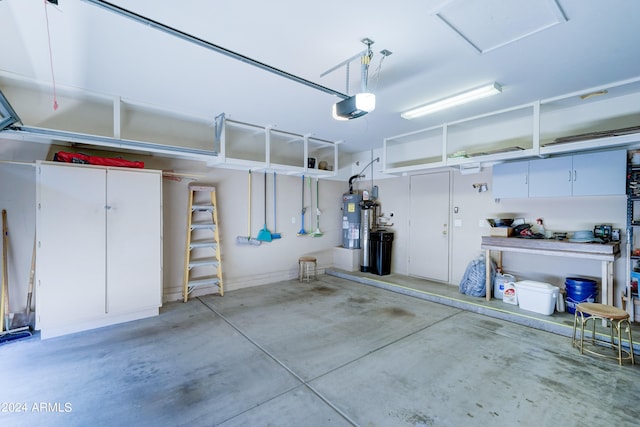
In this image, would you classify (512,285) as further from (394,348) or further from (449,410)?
(449,410)

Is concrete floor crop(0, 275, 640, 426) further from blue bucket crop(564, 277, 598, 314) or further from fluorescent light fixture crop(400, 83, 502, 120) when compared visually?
fluorescent light fixture crop(400, 83, 502, 120)

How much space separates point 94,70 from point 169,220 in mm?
2341

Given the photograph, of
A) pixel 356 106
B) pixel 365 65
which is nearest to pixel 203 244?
pixel 356 106

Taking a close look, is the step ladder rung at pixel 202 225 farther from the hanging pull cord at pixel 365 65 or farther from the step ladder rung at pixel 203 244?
the hanging pull cord at pixel 365 65

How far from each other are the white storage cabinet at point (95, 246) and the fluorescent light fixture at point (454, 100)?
152 inches

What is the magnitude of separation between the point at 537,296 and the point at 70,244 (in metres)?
6.14

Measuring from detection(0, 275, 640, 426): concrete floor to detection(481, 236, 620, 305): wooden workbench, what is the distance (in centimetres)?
87

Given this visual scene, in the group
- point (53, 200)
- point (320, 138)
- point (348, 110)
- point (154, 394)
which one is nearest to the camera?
point (154, 394)

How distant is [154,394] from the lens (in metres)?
2.25

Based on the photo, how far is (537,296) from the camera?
3.73m

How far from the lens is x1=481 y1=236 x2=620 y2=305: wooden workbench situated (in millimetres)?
3307

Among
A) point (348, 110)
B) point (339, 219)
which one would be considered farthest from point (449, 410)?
point (339, 219)

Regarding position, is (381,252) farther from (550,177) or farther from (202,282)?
(202,282)

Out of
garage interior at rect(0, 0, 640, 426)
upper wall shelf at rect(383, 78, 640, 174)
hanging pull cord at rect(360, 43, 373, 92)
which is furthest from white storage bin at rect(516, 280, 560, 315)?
hanging pull cord at rect(360, 43, 373, 92)
